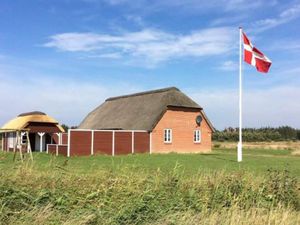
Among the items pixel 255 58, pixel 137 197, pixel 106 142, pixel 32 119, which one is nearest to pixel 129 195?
pixel 137 197

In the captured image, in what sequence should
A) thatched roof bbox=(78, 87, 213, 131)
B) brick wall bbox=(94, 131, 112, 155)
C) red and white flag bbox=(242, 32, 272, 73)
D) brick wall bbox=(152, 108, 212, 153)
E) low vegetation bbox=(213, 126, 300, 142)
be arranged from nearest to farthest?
red and white flag bbox=(242, 32, 272, 73), brick wall bbox=(94, 131, 112, 155), brick wall bbox=(152, 108, 212, 153), thatched roof bbox=(78, 87, 213, 131), low vegetation bbox=(213, 126, 300, 142)

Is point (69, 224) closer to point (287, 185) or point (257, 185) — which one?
point (257, 185)

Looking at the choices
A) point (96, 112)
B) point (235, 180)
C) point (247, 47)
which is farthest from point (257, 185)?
point (96, 112)

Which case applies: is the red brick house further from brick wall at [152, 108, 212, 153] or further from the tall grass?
the tall grass

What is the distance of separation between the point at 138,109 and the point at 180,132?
6183 millimetres

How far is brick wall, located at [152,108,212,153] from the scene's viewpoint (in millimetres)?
45469

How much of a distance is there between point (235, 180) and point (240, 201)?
0.59 metres

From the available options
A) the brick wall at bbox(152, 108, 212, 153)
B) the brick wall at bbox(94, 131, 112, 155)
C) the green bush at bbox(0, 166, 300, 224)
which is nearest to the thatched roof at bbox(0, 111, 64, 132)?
the brick wall at bbox(94, 131, 112, 155)

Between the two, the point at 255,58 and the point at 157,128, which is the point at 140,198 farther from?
the point at 157,128

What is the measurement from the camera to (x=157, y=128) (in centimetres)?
4541

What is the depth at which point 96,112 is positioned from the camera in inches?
2381

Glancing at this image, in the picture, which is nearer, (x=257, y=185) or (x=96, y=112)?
(x=257, y=185)

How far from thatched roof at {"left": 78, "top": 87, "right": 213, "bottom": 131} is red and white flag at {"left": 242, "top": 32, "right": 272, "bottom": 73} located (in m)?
15.4

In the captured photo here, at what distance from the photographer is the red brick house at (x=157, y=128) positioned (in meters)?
41.9
